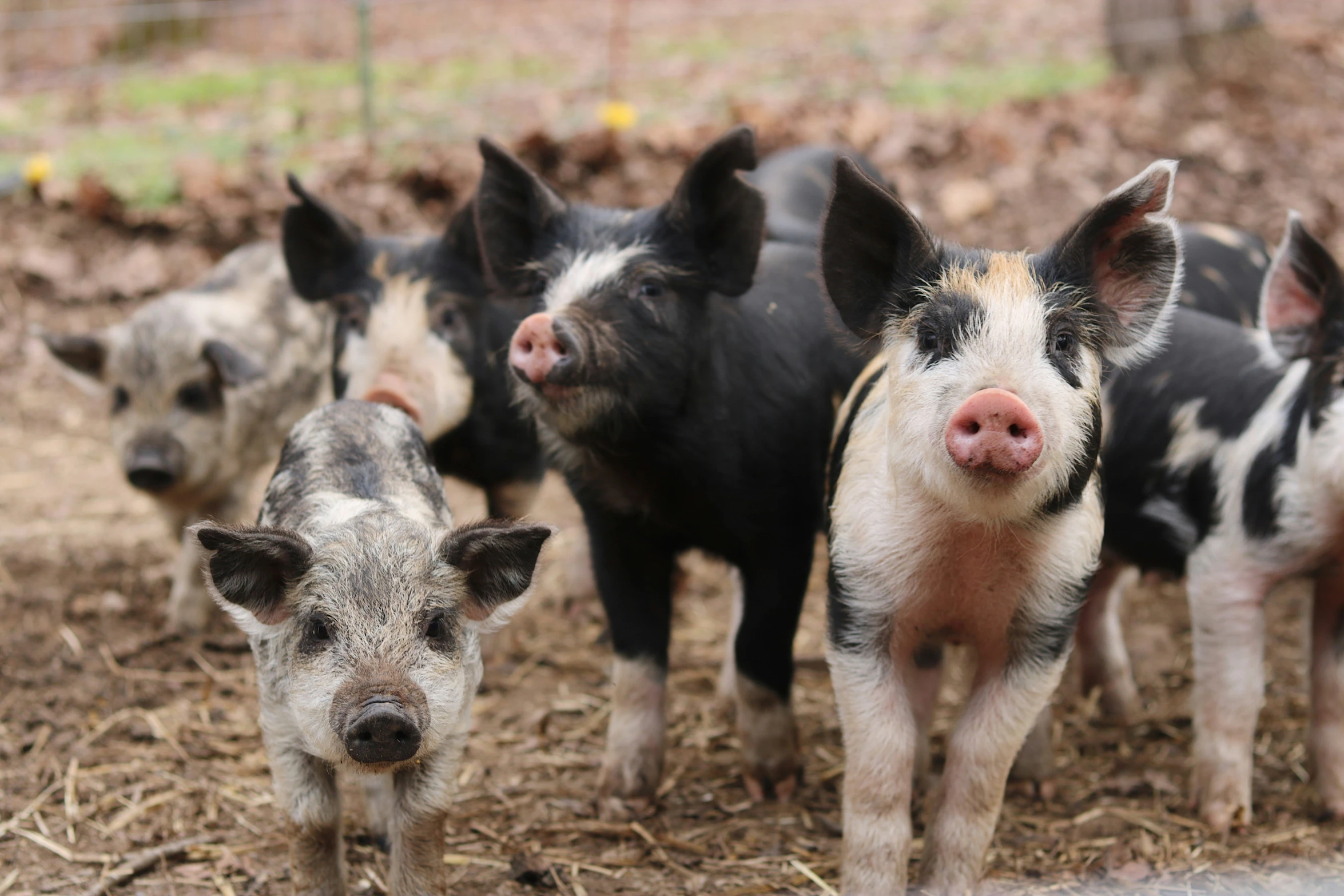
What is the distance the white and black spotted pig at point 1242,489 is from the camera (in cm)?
454

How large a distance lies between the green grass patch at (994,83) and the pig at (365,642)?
28.1 ft

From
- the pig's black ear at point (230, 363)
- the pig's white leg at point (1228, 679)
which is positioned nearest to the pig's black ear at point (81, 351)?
the pig's black ear at point (230, 363)

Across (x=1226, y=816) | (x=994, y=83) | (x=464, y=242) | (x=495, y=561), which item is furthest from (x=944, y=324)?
(x=994, y=83)

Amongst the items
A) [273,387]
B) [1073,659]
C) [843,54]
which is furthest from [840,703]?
[843,54]

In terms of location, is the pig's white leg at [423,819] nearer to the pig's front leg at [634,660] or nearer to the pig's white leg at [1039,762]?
the pig's front leg at [634,660]

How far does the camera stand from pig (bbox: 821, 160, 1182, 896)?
11.8 feet

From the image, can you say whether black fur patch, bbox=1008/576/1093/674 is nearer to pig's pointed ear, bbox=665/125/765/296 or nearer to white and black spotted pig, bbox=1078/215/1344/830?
white and black spotted pig, bbox=1078/215/1344/830

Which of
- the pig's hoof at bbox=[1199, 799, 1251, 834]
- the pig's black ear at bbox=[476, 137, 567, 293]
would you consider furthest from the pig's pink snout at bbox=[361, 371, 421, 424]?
the pig's hoof at bbox=[1199, 799, 1251, 834]

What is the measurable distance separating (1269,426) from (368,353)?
3.40 metres

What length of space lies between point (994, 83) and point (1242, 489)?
8.19m

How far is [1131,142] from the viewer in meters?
10.4

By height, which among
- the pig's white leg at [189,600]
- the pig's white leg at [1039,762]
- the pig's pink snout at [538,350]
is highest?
the pig's pink snout at [538,350]

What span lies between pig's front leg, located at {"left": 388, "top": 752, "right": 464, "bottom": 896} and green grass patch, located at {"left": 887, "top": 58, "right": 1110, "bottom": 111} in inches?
349

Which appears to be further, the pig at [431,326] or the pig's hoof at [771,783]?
the pig at [431,326]
